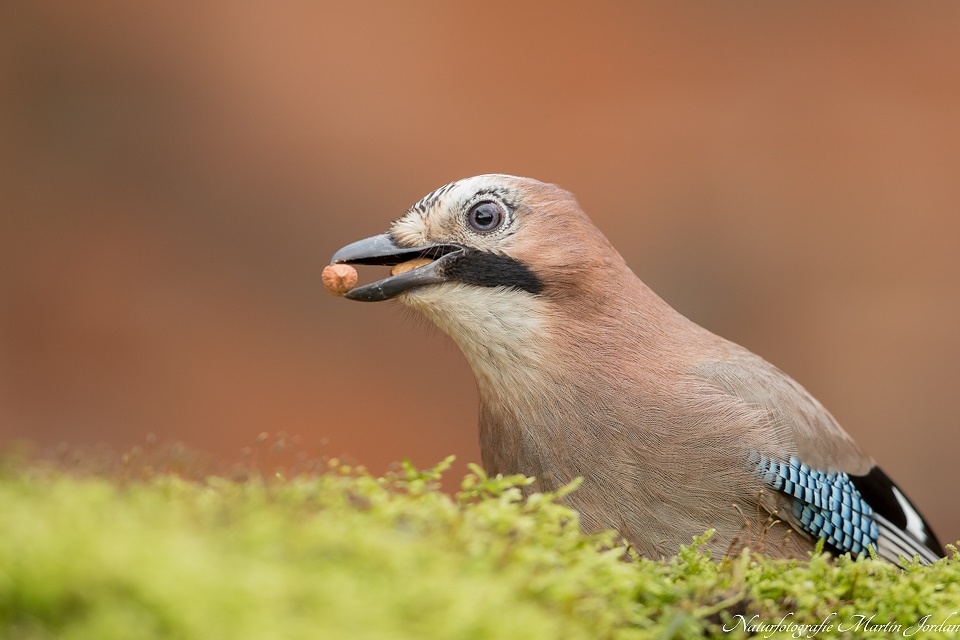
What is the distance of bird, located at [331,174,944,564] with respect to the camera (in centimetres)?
302

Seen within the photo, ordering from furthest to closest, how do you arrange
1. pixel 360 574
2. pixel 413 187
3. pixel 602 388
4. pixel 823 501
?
1. pixel 413 187
2. pixel 823 501
3. pixel 602 388
4. pixel 360 574

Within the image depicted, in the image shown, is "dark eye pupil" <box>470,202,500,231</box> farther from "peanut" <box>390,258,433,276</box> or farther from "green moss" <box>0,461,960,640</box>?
"green moss" <box>0,461,960,640</box>

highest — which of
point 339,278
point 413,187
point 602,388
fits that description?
point 413,187

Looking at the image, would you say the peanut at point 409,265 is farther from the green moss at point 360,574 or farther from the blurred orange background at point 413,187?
the blurred orange background at point 413,187

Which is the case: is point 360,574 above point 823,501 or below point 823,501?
above

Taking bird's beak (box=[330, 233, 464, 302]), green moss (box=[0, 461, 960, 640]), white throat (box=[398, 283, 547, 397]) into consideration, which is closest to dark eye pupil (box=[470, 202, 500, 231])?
bird's beak (box=[330, 233, 464, 302])

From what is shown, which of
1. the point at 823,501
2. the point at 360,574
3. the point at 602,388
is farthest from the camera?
the point at 823,501

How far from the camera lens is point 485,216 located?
11.2 feet

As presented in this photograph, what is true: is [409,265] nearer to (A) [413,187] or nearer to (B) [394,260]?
(B) [394,260]

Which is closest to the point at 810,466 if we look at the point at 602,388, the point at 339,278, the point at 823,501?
the point at 823,501

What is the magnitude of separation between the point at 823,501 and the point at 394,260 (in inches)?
67.0

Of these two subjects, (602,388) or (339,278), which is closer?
(602,388)

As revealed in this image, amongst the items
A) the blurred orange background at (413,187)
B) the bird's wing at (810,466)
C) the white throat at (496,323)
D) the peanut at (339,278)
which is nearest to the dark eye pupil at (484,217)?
the white throat at (496,323)

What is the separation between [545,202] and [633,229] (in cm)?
526
